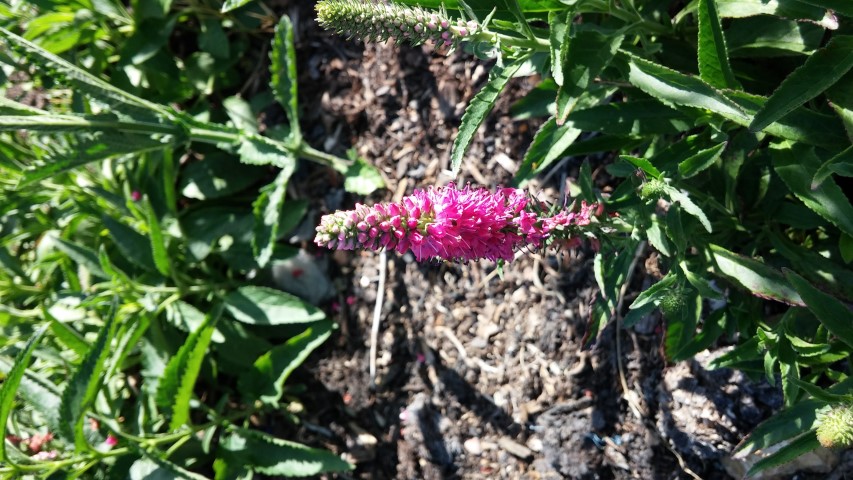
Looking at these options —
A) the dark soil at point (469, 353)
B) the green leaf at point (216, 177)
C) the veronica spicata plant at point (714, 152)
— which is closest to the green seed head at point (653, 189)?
the veronica spicata plant at point (714, 152)

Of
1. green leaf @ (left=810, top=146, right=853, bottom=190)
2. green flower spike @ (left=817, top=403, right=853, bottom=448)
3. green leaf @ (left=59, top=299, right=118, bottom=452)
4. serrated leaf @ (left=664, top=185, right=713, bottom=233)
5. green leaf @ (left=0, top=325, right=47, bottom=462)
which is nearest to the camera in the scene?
green flower spike @ (left=817, top=403, right=853, bottom=448)

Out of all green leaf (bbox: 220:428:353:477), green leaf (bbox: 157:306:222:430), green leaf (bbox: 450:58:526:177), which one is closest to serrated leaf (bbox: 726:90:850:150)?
green leaf (bbox: 450:58:526:177)

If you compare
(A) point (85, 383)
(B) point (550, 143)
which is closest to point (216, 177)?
(A) point (85, 383)

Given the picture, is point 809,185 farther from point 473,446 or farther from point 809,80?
point 473,446

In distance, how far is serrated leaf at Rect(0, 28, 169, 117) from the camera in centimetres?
276

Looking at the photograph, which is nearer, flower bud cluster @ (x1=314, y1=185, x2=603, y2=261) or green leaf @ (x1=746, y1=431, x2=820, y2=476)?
flower bud cluster @ (x1=314, y1=185, x2=603, y2=261)

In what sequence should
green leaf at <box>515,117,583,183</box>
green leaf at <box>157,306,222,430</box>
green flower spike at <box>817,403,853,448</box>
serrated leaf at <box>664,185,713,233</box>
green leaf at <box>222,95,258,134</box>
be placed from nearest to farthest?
1. green flower spike at <box>817,403,853,448</box>
2. serrated leaf at <box>664,185,713,233</box>
3. green leaf at <box>515,117,583,183</box>
4. green leaf at <box>157,306,222,430</box>
5. green leaf at <box>222,95,258,134</box>

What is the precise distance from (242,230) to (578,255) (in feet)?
5.67

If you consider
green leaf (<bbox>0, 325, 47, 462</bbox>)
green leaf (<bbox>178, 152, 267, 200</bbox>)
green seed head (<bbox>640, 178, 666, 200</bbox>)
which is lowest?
green leaf (<bbox>0, 325, 47, 462</bbox>)

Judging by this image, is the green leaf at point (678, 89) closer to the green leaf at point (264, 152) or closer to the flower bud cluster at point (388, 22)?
the flower bud cluster at point (388, 22)

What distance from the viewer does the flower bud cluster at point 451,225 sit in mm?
1839

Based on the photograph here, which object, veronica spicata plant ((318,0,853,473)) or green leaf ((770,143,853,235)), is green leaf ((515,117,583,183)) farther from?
green leaf ((770,143,853,235))

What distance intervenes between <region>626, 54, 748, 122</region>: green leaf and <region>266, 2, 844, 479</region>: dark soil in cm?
90

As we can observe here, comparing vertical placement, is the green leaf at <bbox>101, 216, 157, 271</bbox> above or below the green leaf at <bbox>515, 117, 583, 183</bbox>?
below
